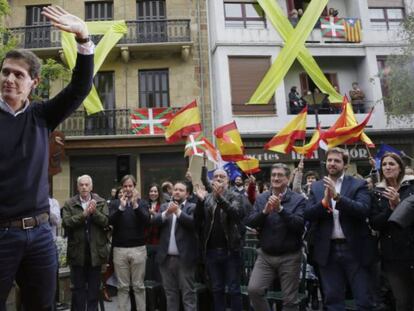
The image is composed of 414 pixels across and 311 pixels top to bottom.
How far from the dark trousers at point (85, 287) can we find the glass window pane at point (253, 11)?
48.5 feet

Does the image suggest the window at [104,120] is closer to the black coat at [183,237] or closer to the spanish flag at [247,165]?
the spanish flag at [247,165]

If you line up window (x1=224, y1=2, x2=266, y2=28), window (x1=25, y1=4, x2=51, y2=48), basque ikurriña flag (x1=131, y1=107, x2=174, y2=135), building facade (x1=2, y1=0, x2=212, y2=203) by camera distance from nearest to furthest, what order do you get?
basque ikurriña flag (x1=131, y1=107, x2=174, y2=135) → building facade (x1=2, y1=0, x2=212, y2=203) → window (x1=25, y1=4, x2=51, y2=48) → window (x1=224, y1=2, x2=266, y2=28)

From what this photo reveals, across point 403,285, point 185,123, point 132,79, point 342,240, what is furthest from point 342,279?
point 132,79

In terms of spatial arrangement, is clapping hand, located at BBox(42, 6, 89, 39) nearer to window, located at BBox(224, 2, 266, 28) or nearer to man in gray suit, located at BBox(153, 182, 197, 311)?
man in gray suit, located at BBox(153, 182, 197, 311)

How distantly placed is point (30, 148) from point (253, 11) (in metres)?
17.4

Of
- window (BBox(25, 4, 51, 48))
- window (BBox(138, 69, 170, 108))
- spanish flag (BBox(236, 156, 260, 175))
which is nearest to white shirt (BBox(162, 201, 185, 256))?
spanish flag (BBox(236, 156, 260, 175))

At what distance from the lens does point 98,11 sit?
721 inches

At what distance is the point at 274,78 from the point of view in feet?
39.5

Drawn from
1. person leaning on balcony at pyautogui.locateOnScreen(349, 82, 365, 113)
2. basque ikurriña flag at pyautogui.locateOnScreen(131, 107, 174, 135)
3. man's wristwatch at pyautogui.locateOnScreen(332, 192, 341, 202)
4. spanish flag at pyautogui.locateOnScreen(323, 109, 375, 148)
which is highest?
person leaning on balcony at pyautogui.locateOnScreen(349, 82, 365, 113)

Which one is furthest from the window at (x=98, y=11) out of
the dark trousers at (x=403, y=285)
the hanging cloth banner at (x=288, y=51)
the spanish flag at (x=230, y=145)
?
the dark trousers at (x=403, y=285)

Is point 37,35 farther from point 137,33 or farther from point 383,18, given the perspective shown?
point 383,18

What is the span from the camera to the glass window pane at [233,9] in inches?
711

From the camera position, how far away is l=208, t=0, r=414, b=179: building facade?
17.0m

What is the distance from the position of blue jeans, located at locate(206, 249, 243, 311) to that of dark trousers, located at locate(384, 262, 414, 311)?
195cm
